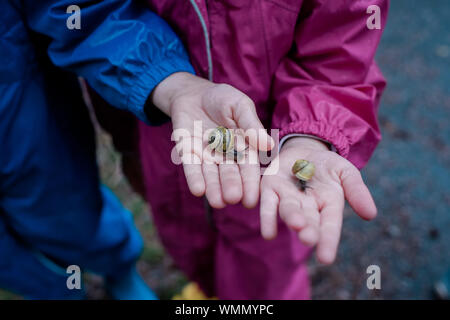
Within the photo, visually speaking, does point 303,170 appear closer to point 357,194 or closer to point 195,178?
point 357,194

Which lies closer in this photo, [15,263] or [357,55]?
[357,55]

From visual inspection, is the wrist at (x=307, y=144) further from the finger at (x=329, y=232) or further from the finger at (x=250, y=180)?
the finger at (x=329, y=232)

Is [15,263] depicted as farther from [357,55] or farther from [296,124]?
[357,55]

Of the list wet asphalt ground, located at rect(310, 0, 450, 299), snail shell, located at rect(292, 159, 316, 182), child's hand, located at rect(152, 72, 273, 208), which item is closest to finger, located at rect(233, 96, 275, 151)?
child's hand, located at rect(152, 72, 273, 208)

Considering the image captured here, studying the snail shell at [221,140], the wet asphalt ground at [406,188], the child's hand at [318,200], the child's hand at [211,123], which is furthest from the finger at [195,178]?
the wet asphalt ground at [406,188]

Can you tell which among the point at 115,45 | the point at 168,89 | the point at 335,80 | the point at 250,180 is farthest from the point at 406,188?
the point at 115,45
